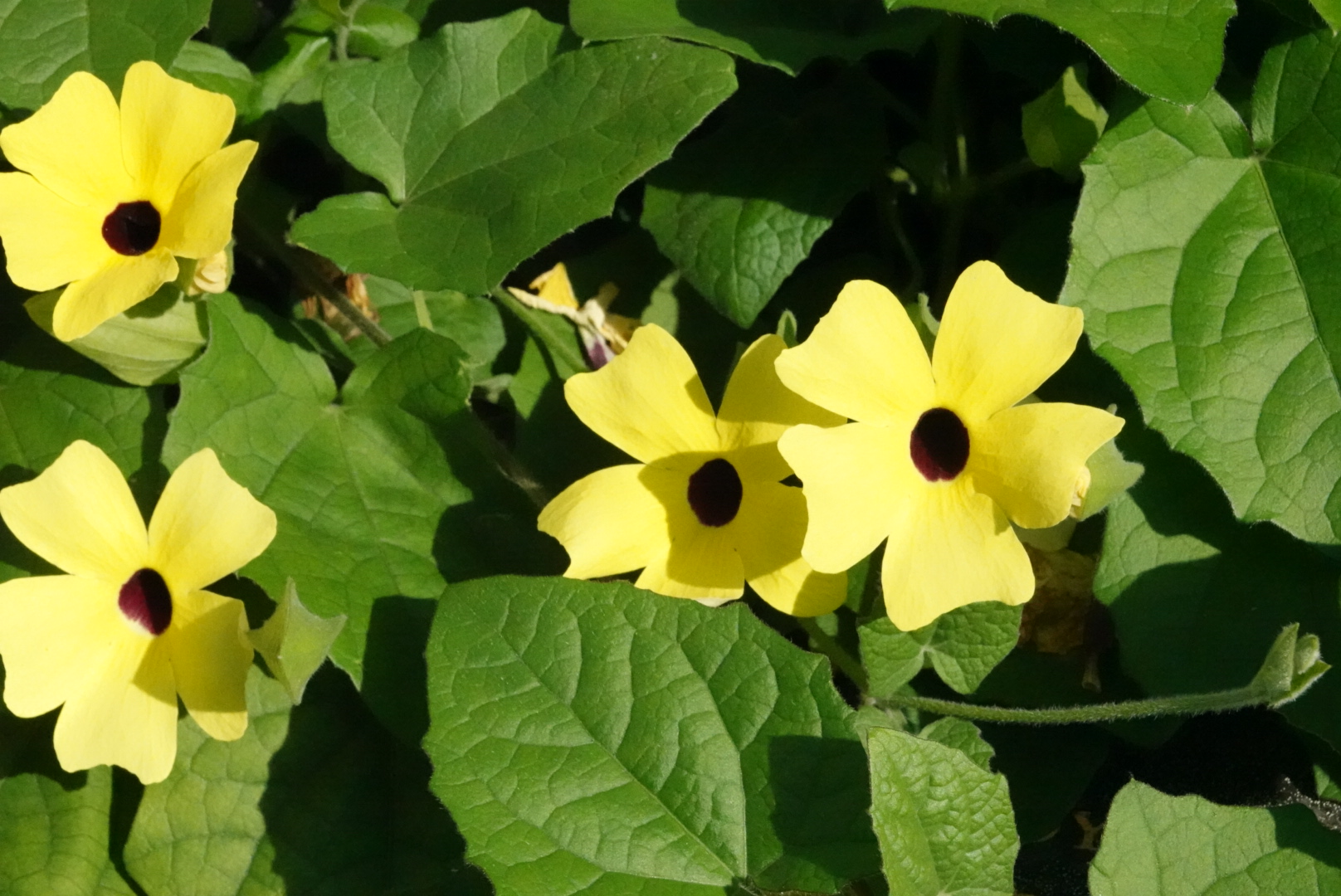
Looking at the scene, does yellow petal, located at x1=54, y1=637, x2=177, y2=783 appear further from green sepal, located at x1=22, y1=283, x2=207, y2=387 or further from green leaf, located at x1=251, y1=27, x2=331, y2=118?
green leaf, located at x1=251, y1=27, x2=331, y2=118

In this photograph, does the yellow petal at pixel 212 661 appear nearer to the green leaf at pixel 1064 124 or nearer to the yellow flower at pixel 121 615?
the yellow flower at pixel 121 615

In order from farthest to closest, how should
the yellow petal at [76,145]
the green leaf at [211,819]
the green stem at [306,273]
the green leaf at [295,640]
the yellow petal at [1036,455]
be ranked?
the green stem at [306,273], the green leaf at [211,819], the yellow petal at [76,145], the green leaf at [295,640], the yellow petal at [1036,455]

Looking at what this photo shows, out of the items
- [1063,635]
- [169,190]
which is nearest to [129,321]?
[169,190]

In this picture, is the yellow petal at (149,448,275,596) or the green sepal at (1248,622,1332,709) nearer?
the green sepal at (1248,622,1332,709)

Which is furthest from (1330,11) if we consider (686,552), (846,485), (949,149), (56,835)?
(56,835)

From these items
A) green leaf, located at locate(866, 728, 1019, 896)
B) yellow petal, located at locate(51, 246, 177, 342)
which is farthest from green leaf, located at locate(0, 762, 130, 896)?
green leaf, located at locate(866, 728, 1019, 896)

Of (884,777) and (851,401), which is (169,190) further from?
(884,777)

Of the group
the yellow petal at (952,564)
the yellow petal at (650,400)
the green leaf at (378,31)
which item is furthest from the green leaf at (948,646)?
the green leaf at (378,31)
